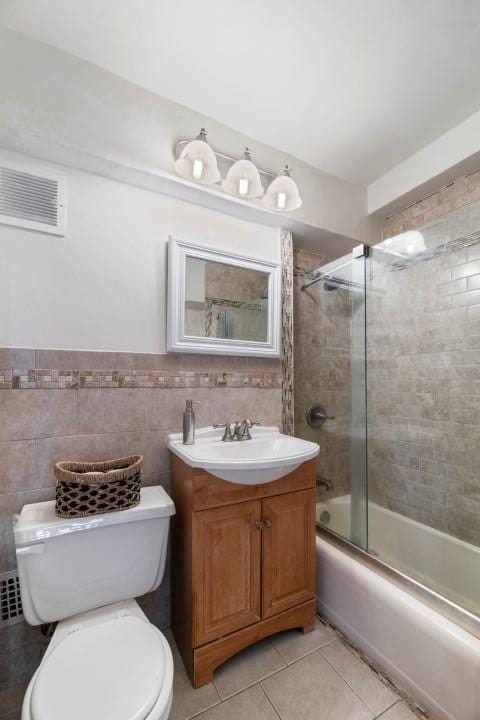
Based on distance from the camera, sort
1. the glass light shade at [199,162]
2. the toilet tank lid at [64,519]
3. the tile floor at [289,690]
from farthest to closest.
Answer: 1. the glass light shade at [199,162]
2. the tile floor at [289,690]
3. the toilet tank lid at [64,519]

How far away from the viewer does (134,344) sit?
147cm

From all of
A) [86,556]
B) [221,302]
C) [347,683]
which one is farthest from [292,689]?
[221,302]

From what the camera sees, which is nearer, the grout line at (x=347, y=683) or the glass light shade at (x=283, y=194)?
the grout line at (x=347, y=683)

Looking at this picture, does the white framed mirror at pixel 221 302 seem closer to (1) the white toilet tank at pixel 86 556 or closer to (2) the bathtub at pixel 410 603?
(1) the white toilet tank at pixel 86 556

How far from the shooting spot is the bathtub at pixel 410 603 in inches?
41.3

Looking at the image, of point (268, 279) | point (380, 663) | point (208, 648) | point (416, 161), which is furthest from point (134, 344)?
point (416, 161)

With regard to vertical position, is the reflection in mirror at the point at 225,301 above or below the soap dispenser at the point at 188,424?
above

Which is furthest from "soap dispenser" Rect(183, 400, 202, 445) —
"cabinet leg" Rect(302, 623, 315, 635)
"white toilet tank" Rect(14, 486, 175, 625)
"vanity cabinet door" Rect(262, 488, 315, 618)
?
"cabinet leg" Rect(302, 623, 315, 635)

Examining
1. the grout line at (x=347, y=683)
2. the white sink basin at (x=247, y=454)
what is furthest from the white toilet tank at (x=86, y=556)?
the grout line at (x=347, y=683)

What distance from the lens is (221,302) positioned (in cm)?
167

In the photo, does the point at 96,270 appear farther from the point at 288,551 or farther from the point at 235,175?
the point at 288,551

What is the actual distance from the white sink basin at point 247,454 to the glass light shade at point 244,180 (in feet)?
3.98

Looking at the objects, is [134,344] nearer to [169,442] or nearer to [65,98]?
[169,442]

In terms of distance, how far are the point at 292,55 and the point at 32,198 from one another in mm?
1213
